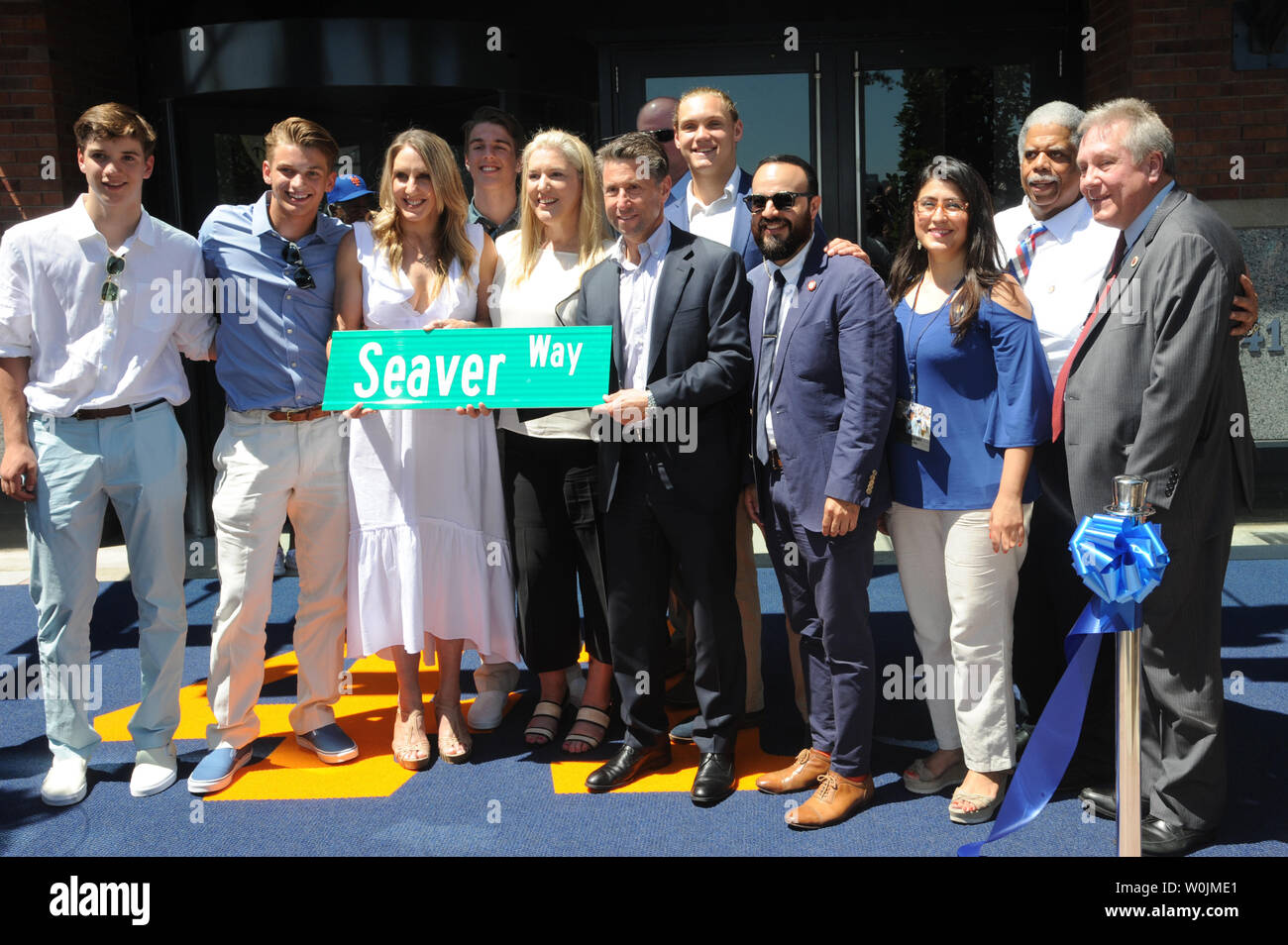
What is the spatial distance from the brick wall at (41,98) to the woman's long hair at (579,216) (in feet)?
15.0

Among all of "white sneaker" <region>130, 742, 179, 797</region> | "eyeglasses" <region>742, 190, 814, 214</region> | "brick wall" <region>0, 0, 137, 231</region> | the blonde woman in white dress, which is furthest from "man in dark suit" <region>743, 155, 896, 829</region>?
"brick wall" <region>0, 0, 137, 231</region>

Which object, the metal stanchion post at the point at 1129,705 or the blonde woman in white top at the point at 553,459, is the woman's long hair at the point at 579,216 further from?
the metal stanchion post at the point at 1129,705

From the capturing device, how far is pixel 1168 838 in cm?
337

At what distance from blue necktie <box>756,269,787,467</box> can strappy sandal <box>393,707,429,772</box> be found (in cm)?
168

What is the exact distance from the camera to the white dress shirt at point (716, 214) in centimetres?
452

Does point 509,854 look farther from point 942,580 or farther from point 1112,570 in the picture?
point 1112,570

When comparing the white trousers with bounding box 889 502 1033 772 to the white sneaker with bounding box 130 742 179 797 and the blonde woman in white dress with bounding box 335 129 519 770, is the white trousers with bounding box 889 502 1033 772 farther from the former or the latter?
the white sneaker with bounding box 130 742 179 797

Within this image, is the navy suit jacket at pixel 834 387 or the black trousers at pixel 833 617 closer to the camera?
the navy suit jacket at pixel 834 387

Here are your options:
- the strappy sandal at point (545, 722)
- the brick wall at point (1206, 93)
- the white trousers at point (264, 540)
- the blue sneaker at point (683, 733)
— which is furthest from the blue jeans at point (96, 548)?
the brick wall at point (1206, 93)

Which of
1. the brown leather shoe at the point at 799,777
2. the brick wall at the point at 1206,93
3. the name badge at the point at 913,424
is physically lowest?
the brown leather shoe at the point at 799,777

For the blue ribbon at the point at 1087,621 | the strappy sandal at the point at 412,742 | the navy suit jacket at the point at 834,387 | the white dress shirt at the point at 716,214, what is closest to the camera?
the blue ribbon at the point at 1087,621

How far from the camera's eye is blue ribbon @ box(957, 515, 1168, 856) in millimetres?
2615

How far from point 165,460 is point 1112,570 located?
3.13 metres
